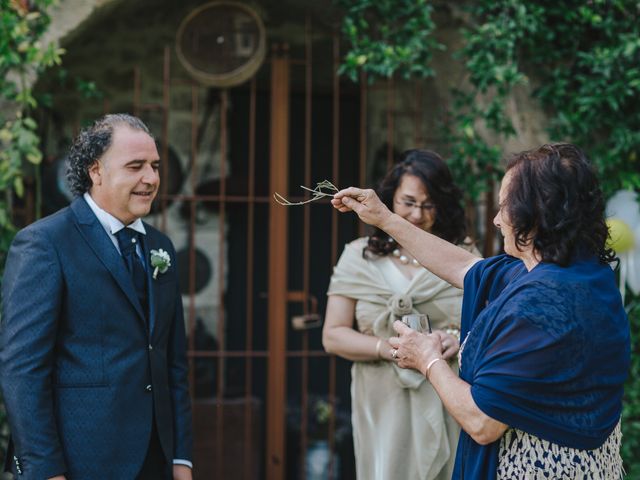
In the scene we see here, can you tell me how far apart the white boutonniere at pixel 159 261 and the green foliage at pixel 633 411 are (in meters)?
2.38

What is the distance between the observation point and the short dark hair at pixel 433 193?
3.07 m

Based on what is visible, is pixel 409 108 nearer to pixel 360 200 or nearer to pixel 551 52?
pixel 551 52

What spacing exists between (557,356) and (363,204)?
2.53ft

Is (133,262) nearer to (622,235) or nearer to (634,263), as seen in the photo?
(622,235)

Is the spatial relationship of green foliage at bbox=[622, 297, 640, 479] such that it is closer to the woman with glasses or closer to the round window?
the woman with glasses

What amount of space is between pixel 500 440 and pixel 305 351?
8.25ft

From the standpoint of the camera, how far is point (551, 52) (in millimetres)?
4211

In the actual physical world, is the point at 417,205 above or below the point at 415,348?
above

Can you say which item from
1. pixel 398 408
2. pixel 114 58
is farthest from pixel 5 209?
pixel 398 408

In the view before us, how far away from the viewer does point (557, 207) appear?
2.00 metres

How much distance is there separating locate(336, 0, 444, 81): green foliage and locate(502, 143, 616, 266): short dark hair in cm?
210

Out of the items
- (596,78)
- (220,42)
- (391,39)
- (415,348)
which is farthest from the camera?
(220,42)

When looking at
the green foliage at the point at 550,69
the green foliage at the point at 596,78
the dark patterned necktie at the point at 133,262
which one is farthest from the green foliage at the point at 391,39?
the dark patterned necktie at the point at 133,262

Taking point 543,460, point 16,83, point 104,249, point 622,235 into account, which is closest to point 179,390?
point 104,249
